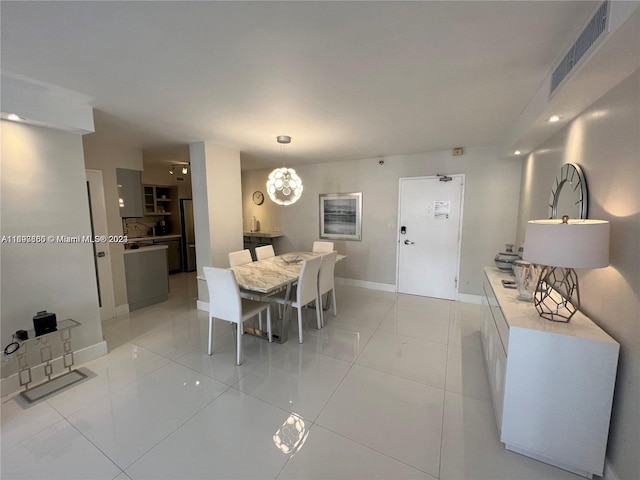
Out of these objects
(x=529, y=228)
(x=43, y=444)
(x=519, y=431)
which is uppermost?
(x=529, y=228)

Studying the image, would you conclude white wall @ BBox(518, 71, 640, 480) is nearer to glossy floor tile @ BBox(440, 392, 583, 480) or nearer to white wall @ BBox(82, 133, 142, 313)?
glossy floor tile @ BBox(440, 392, 583, 480)

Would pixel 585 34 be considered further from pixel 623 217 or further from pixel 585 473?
pixel 585 473

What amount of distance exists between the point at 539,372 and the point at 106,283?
4.61m

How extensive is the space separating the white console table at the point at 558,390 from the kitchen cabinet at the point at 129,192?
4.74 meters

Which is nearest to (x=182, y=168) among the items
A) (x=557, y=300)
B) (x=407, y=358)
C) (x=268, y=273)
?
(x=268, y=273)

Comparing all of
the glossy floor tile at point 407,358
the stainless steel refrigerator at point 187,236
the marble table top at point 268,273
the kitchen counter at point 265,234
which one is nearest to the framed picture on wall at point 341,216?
the kitchen counter at point 265,234

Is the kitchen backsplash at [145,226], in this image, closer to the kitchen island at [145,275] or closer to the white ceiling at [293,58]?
the kitchen island at [145,275]

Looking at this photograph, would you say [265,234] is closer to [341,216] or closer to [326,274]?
[341,216]

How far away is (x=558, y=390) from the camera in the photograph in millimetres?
1462

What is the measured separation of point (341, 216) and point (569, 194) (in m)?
3.43

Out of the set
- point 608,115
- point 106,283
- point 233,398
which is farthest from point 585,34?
point 106,283

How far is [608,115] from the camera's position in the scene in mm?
1536

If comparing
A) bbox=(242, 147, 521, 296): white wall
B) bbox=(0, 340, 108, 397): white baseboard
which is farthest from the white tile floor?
bbox=(242, 147, 521, 296): white wall

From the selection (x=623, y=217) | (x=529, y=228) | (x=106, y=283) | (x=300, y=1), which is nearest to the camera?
(x=300, y=1)
